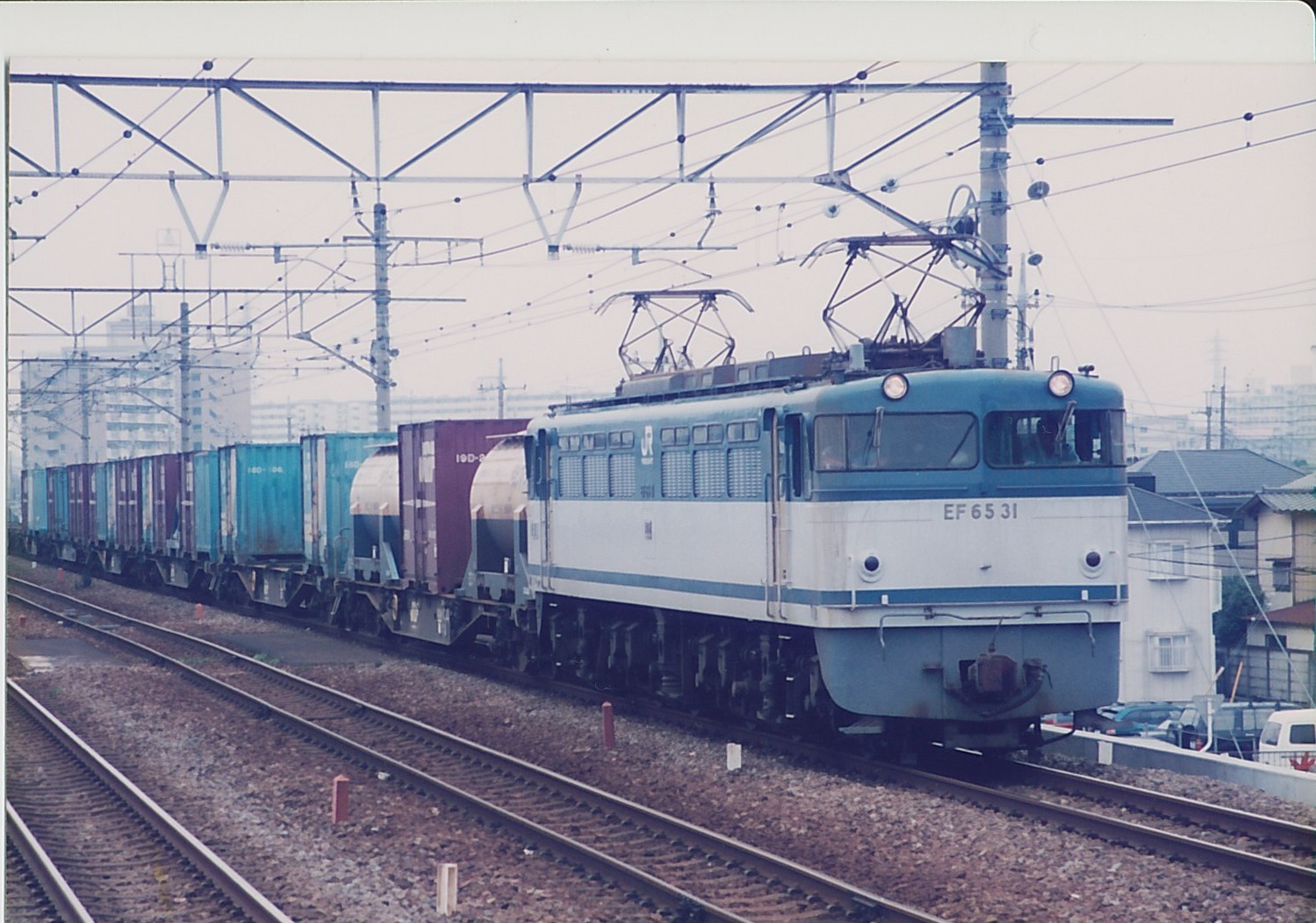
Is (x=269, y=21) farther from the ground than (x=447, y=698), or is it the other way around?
(x=269, y=21)

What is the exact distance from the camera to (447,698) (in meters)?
21.3

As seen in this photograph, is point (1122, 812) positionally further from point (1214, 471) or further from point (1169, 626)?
point (1169, 626)

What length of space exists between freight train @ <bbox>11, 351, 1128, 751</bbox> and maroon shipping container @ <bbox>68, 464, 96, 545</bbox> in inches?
1077

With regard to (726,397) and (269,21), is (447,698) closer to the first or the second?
(726,397)

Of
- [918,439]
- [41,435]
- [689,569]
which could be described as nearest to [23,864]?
[689,569]

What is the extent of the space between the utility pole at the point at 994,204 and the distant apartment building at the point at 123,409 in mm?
29922

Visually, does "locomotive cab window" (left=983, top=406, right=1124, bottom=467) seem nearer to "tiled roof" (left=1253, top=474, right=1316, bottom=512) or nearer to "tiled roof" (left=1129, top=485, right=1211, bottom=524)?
"tiled roof" (left=1253, top=474, right=1316, bottom=512)

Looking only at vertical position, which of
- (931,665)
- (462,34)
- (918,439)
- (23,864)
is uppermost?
(462,34)

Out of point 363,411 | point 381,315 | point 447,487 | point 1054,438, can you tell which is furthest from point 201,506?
point 363,411

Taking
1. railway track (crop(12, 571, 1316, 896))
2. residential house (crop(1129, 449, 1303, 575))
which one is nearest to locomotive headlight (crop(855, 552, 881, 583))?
railway track (crop(12, 571, 1316, 896))

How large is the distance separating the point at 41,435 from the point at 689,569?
48471 millimetres

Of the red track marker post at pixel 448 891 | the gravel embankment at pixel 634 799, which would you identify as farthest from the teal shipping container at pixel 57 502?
the red track marker post at pixel 448 891

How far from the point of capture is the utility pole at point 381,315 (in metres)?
30.0

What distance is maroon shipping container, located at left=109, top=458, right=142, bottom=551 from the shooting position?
42.2 metres
